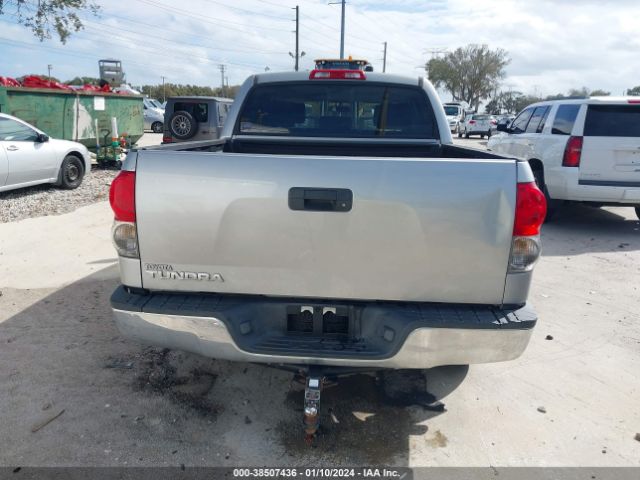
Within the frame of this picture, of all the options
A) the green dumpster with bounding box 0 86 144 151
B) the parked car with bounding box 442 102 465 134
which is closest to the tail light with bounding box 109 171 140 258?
the green dumpster with bounding box 0 86 144 151

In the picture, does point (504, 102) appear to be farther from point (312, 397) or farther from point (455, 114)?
point (312, 397)

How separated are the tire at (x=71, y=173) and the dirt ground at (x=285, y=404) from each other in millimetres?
5745

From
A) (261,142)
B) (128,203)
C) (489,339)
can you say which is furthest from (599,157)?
(128,203)

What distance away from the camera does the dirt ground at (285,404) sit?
2779 mm

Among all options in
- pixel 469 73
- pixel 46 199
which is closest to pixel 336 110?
pixel 46 199

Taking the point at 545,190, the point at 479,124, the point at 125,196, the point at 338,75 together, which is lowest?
the point at 545,190

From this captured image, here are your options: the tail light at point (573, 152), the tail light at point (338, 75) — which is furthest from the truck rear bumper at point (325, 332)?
the tail light at point (573, 152)

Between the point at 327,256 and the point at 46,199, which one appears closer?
the point at 327,256

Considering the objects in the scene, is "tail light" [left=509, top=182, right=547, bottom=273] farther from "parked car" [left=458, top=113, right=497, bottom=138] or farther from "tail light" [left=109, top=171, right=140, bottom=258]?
"parked car" [left=458, top=113, right=497, bottom=138]

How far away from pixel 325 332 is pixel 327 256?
1.45 ft

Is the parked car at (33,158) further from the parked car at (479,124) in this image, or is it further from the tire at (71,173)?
the parked car at (479,124)

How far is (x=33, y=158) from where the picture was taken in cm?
898

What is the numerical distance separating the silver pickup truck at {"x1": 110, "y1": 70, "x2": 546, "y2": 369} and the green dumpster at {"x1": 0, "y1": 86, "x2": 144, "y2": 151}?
34.5ft

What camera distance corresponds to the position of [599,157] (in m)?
7.38
